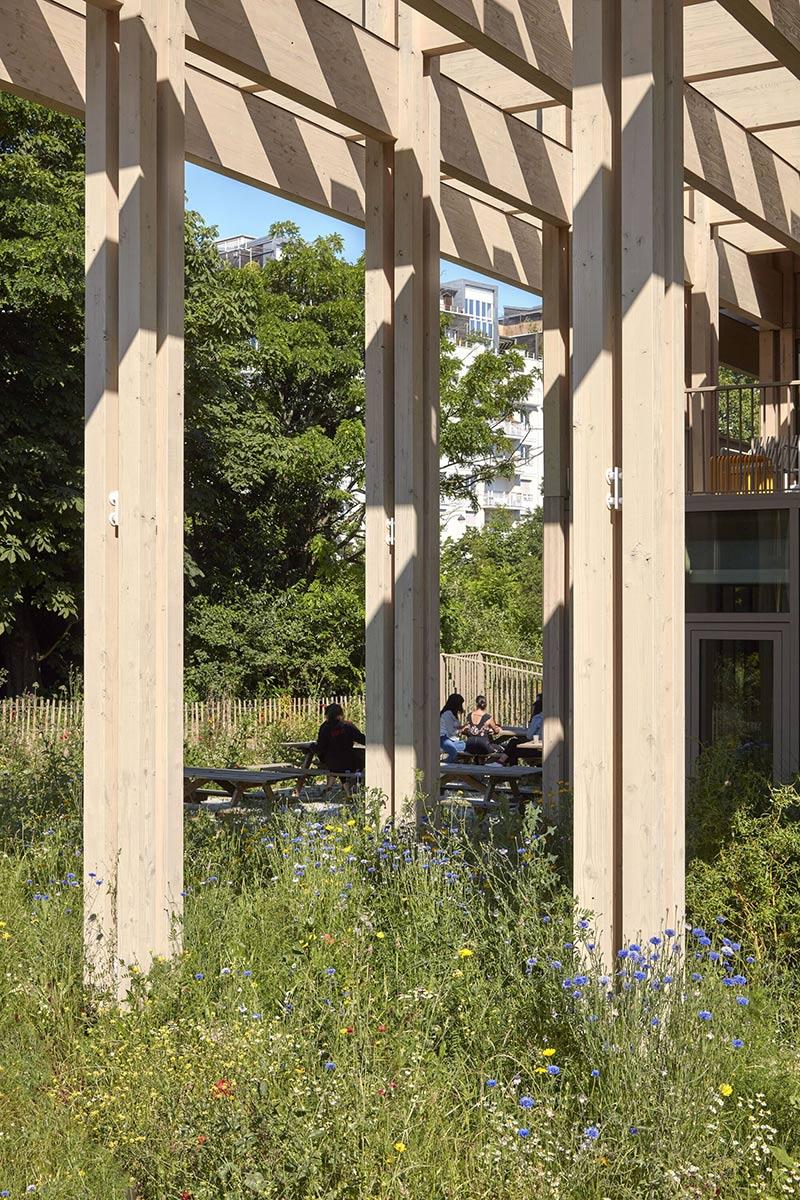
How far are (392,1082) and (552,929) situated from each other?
36.9 inches

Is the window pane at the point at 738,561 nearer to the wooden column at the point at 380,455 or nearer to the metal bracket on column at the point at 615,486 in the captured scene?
the wooden column at the point at 380,455

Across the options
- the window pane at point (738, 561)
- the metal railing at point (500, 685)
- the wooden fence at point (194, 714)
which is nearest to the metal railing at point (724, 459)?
the window pane at point (738, 561)

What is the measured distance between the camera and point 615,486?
5332mm

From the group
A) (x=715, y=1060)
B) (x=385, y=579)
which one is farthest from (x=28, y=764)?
(x=715, y=1060)

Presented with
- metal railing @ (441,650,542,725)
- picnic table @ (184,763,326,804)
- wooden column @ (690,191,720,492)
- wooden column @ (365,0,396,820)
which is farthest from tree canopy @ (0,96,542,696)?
wooden column @ (365,0,396,820)

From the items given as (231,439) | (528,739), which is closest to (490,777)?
(528,739)

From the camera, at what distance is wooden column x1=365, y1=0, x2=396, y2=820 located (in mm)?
8617

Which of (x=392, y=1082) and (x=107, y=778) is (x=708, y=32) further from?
(x=392, y=1082)

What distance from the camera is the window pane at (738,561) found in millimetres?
11992

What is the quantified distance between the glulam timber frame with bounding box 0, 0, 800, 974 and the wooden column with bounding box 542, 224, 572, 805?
10.2ft

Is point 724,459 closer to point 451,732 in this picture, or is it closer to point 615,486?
point 451,732

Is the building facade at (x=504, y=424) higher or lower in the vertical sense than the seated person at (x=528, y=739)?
higher

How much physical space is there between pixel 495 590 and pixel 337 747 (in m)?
23.2

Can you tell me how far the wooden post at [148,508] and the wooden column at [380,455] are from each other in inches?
98.1
